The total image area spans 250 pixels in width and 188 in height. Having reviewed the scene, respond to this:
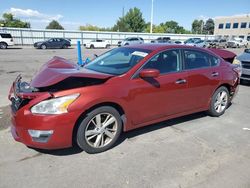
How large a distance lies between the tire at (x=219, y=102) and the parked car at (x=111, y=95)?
0.04 m

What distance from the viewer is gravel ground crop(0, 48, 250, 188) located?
2791 millimetres

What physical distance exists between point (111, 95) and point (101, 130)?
55 centimetres

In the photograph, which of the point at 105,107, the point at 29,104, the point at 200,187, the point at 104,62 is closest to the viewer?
the point at 200,187

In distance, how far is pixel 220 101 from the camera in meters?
5.05

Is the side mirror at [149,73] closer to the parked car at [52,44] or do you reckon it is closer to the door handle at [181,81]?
the door handle at [181,81]

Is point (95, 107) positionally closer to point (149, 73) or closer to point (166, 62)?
point (149, 73)

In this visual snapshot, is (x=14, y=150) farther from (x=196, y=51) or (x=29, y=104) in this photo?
(x=196, y=51)

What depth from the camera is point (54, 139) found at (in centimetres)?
302

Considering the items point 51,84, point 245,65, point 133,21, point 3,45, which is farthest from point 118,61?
point 133,21

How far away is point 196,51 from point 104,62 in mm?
1828

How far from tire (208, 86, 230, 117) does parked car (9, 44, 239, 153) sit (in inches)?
1.4

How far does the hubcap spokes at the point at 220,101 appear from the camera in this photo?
4.98 metres

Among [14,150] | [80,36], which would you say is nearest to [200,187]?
[14,150]

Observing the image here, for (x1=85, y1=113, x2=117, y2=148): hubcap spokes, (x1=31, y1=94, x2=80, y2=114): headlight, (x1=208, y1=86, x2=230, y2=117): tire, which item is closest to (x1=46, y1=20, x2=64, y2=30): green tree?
(x1=208, y1=86, x2=230, y2=117): tire
